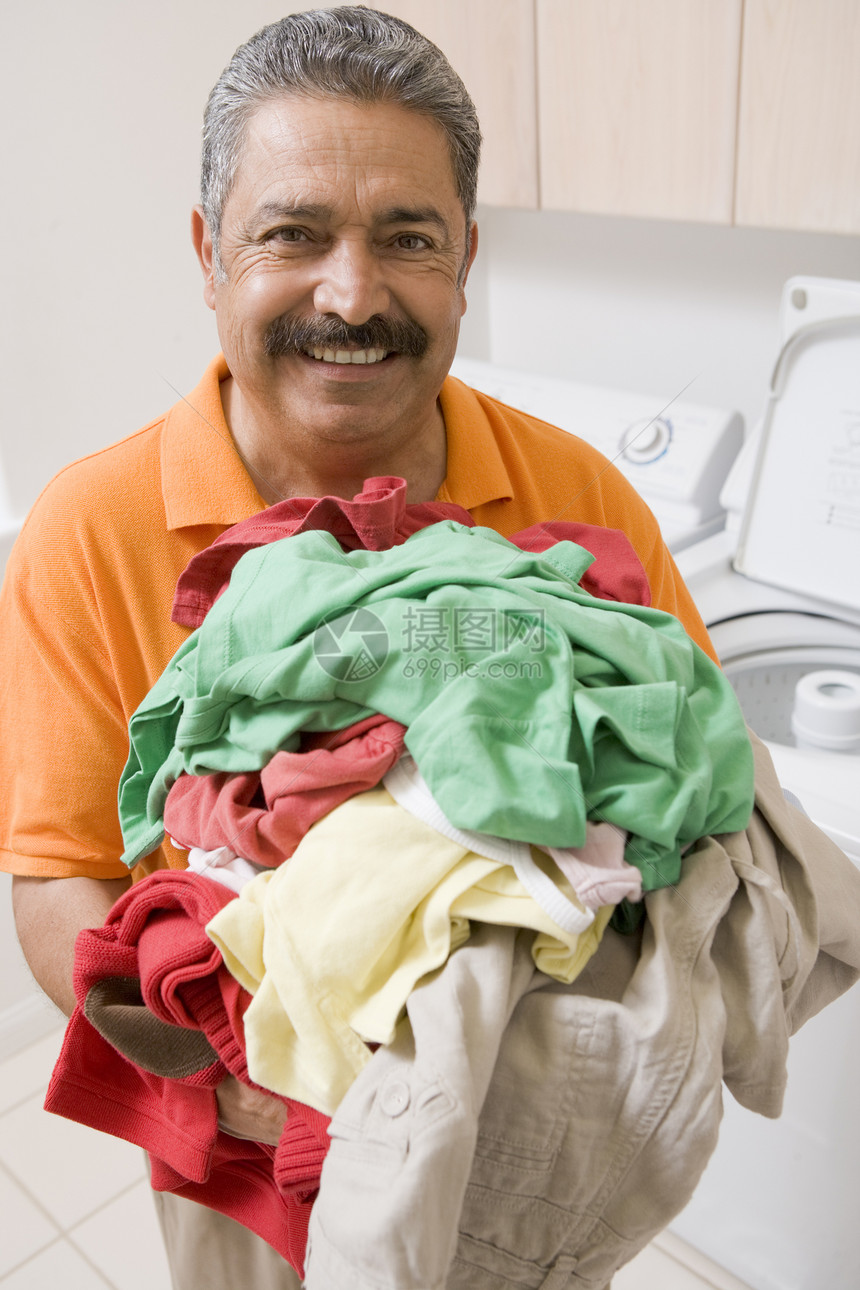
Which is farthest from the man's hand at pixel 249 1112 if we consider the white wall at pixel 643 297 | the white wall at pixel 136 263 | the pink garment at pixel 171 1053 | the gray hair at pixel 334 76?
the white wall at pixel 643 297

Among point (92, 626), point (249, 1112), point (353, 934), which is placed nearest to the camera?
point (353, 934)

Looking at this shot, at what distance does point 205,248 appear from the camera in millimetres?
891

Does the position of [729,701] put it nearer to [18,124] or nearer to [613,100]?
[613,100]

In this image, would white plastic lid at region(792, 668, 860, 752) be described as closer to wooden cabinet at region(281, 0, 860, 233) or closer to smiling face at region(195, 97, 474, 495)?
wooden cabinet at region(281, 0, 860, 233)

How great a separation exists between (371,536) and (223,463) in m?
0.25

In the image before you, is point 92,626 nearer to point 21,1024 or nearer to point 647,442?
point 647,442

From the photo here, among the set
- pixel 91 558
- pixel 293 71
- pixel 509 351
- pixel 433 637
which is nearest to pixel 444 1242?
pixel 433 637

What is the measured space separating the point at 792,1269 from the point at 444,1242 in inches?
45.1

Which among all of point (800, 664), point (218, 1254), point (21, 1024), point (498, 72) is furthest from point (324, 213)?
point (21, 1024)

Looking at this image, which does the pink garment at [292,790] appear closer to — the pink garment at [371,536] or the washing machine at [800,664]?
the pink garment at [371,536]

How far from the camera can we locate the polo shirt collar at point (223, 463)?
0.87 metres

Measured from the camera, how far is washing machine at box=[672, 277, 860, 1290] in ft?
4.03

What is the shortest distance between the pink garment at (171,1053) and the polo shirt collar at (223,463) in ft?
1.11

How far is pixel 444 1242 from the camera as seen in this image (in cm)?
50
